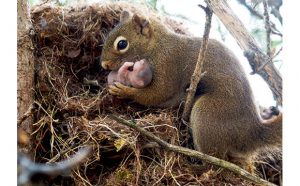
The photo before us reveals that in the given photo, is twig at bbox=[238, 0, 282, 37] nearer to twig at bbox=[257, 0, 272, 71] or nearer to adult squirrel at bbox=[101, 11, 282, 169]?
twig at bbox=[257, 0, 272, 71]

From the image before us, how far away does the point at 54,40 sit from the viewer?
196 centimetres

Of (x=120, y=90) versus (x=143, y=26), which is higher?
(x=143, y=26)

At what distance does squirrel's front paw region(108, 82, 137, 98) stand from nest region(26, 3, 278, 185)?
0.09 feet

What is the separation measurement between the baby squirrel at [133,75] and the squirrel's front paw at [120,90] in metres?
0.01

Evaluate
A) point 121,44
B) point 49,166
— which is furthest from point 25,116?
point 121,44

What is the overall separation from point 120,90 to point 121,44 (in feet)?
0.71

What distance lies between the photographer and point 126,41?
1975 millimetres

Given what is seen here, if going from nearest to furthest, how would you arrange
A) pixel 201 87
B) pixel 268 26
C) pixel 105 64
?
1. pixel 268 26
2. pixel 201 87
3. pixel 105 64

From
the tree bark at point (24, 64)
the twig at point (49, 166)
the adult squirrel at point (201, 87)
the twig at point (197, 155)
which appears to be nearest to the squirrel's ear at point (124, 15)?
the adult squirrel at point (201, 87)

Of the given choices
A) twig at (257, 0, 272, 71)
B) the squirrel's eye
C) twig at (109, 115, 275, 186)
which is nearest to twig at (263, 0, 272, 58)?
twig at (257, 0, 272, 71)

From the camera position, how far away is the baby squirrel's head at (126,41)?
1.93m

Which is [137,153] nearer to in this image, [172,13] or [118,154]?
[118,154]

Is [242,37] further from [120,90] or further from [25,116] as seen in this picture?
[25,116]

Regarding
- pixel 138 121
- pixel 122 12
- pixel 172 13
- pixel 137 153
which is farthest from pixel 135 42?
pixel 137 153
